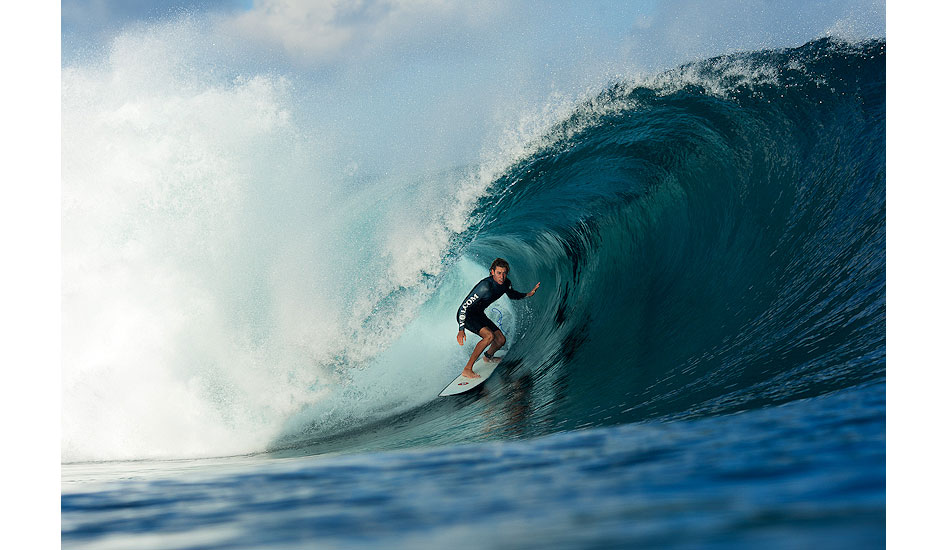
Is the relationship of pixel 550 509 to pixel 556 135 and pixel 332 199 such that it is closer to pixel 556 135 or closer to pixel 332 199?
pixel 556 135

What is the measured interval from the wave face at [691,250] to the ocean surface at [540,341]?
0.03 meters

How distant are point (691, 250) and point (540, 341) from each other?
5.70 feet

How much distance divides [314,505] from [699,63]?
5.98 metres

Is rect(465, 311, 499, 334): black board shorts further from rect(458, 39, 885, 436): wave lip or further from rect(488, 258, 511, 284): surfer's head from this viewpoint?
rect(458, 39, 885, 436): wave lip

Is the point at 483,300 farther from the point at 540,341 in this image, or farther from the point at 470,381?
the point at 540,341

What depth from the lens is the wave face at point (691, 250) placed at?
3.55 metres

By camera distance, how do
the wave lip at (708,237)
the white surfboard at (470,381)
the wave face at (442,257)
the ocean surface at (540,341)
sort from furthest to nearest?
the white surfboard at (470,381) < the wave face at (442,257) < the wave lip at (708,237) < the ocean surface at (540,341)

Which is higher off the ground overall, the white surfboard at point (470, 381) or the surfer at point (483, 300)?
the surfer at point (483, 300)

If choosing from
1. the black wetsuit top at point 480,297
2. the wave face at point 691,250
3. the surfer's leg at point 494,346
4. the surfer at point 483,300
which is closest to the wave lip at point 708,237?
the wave face at point 691,250

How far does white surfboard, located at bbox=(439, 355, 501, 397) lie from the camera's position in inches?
216

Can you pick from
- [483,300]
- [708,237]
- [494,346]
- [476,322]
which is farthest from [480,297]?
[708,237]

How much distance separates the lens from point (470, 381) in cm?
565

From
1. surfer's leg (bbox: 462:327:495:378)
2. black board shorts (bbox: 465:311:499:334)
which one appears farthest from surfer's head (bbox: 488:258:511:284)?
surfer's leg (bbox: 462:327:495:378)

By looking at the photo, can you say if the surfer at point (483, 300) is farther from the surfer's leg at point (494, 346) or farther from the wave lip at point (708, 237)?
the wave lip at point (708, 237)
